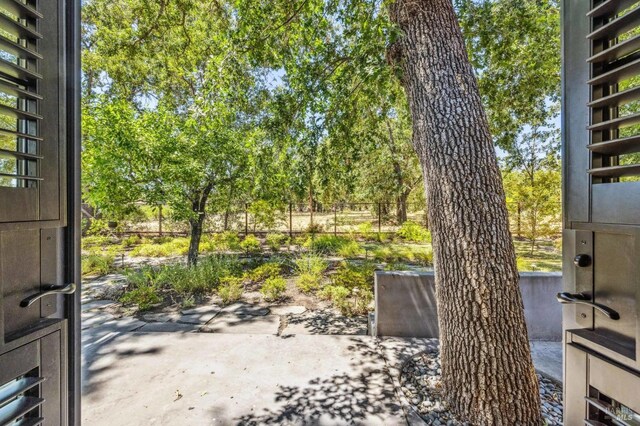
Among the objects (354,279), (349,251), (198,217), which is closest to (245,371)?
(354,279)

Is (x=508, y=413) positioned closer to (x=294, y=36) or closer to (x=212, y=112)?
(x=212, y=112)

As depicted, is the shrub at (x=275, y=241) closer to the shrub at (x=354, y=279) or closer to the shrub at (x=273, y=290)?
the shrub at (x=273, y=290)

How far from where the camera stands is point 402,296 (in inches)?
126

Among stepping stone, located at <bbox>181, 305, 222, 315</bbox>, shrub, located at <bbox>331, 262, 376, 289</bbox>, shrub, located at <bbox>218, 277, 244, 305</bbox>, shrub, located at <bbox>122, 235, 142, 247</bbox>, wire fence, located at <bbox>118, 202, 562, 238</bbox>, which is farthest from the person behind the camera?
shrub, located at <bbox>122, 235, 142, 247</bbox>

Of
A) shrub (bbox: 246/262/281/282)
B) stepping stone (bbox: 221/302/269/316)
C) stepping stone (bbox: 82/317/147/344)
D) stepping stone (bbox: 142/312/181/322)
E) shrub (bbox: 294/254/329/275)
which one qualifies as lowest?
stepping stone (bbox: 221/302/269/316)

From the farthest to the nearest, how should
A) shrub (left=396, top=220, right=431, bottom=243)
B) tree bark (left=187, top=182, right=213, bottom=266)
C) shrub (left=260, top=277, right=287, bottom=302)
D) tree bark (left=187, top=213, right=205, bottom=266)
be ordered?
shrub (left=396, top=220, right=431, bottom=243) → tree bark (left=187, top=213, right=205, bottom=266) → tree bark (left=187, top=182, right=213, bottom=266) → shrub (left=260, top=277, right=287, bottom=302)

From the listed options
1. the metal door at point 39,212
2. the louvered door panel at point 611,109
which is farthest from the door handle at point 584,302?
the metal door at point 39,212

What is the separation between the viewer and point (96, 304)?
167 inches

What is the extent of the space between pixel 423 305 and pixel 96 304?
16.0ft

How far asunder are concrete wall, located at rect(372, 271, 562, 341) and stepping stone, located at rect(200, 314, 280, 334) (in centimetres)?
137

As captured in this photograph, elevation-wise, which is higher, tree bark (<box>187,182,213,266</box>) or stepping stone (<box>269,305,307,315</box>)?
tree bark (<box>187,182,213,266</box>)

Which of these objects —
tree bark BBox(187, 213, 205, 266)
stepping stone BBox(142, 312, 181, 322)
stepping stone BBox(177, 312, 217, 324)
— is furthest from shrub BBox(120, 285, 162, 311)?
tree bark BBox(187, 213, 205, 266)

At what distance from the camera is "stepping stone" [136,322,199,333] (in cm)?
334

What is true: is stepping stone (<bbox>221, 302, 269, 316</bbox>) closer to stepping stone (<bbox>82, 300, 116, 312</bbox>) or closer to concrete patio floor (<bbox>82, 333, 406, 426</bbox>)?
concrete patio floor (<bbox>82, 333, 406, 426</bbox>)
